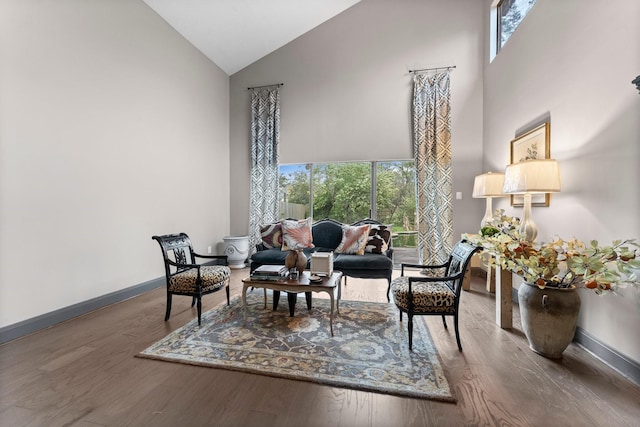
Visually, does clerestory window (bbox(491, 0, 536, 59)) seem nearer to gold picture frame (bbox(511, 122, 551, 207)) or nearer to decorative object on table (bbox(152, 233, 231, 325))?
gold picture frame (bbox(511, 122, 551, 207))

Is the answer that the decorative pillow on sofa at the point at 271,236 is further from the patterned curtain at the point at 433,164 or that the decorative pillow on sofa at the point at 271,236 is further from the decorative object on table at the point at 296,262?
the patterned curtain at the point at 433,164

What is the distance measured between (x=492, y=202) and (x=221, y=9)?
497cm

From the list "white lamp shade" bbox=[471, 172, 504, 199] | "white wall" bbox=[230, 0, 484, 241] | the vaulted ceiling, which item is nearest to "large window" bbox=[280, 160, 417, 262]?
"white wall" bbox=[230, 0, 484, 241]

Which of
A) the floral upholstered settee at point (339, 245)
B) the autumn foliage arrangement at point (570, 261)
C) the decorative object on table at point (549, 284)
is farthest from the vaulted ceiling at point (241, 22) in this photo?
the decorative object on table at point (549, 284)

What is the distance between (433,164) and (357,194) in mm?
1399

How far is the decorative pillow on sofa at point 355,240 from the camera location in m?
3.91

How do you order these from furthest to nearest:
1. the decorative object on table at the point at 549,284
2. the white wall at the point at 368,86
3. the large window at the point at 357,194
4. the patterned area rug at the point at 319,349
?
1. the large window at the point at 357,194
2. the white wall at the point at 368,86
3. the decorative object on table at the point at 549,284
4. the patterned area rug at the point at 319,349

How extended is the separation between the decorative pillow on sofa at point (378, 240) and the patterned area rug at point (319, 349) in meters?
1.05

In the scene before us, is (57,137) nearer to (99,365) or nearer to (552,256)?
(99,365)

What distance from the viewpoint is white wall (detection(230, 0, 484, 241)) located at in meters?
4.67

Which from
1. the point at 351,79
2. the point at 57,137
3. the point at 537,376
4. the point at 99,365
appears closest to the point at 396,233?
the point at 351,79

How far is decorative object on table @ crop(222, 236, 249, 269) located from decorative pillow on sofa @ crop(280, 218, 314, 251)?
120 cm

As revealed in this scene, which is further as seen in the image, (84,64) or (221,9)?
(221,9)

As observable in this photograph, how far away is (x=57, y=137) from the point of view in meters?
2.66
